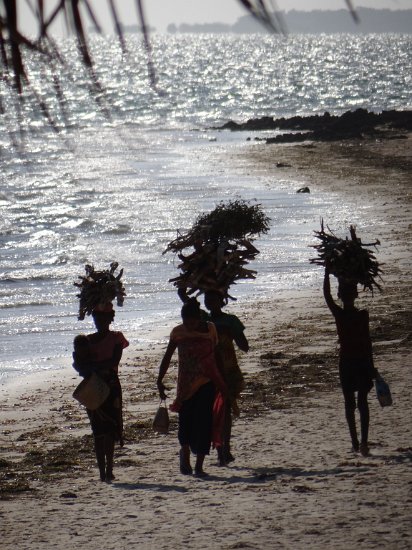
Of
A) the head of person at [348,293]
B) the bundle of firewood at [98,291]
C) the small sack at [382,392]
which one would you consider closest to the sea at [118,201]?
the bundle of firewood at [98,291]

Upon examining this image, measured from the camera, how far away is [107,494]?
7.04 m

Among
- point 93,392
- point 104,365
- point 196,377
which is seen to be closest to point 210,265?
point 196,377

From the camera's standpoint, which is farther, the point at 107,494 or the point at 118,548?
the point at 107,494

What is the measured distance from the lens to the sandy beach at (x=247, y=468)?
5.95 m

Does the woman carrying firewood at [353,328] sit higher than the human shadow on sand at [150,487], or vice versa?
the woman carrying firewood at [353,328]

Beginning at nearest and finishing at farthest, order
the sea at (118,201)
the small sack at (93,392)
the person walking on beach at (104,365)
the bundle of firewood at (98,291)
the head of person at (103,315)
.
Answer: the sea at (118,201)
the small sack at (93,392)
the person walking on beach at (104,365)
the head of person at (103,315)
the bundle of firewood at (98,291)

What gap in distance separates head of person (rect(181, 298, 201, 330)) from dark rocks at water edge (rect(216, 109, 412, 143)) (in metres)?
41.5

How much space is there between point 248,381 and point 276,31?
957cm

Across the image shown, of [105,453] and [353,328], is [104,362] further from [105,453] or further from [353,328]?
[353,328]

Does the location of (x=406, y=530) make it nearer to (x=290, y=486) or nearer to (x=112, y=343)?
(x=290, y=486)

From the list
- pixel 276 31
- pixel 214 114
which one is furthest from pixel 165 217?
pixel 214 114

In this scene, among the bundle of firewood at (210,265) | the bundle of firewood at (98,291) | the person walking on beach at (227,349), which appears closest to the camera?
the bundle of firewood at (98,291)

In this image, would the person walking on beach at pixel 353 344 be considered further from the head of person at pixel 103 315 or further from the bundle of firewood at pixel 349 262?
the head of person at pixel 103 315

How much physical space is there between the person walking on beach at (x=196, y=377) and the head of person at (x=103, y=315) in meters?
0.45
